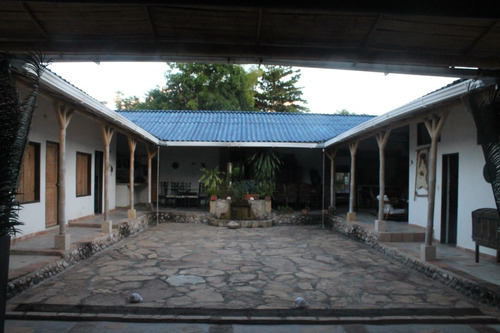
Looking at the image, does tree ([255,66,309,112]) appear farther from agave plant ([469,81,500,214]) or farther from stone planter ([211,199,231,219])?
agave plant ([469,81,500,214])

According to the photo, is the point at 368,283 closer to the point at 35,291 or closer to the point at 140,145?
the point at 35,291

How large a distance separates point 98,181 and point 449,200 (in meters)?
9.45

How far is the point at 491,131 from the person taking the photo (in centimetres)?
285

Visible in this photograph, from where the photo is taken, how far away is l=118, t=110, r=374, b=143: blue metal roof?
11.9 metres

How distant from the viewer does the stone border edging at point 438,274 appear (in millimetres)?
4125

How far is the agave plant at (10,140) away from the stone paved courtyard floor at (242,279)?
190cm

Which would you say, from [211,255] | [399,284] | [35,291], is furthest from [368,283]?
[35,291]

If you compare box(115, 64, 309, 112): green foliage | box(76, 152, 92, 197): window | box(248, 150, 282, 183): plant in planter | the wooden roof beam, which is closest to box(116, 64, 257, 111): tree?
box(115, 64, 309, 112): green foliage

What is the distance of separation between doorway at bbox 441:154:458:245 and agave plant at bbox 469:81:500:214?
15.0ft

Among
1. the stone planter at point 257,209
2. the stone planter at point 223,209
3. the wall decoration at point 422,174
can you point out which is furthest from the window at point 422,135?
the stone planter at point 223,209

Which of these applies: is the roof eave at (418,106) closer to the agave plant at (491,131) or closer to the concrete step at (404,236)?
the agave plant at (491,131)

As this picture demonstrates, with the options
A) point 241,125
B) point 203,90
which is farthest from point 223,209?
point 203,90

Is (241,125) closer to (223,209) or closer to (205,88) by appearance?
(223,209)

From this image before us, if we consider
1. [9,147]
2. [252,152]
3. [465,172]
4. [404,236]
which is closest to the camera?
[9,147]
